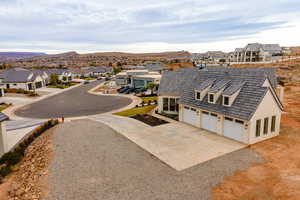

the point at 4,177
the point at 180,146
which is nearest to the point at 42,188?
the point at 4,177

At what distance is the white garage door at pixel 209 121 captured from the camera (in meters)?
19.1

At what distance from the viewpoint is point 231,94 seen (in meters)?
17.8

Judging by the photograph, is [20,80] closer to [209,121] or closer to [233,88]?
[209,121]

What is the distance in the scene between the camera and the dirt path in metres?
10.1

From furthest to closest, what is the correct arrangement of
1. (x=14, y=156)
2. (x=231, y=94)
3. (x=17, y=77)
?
(x=17, y=77) → (x=231, y=94) → (x=14, y=156)

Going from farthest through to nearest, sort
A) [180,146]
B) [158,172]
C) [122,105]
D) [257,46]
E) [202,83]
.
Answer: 1. [257,46]
2. [122,105]
3. [202,83]
4. [180,146]
5. [158,172]

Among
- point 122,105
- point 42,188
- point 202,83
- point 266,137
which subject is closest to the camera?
point 42,188

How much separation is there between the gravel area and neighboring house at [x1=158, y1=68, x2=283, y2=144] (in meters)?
2.68

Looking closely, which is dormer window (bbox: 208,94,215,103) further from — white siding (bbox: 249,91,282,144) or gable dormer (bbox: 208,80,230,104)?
white siding (bbox: 249,91,282,144)

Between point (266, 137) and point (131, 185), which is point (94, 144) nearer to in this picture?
point (131, 185)

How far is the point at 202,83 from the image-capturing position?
71.6ft

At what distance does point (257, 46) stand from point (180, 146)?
304 feet

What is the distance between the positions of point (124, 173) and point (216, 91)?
12.3m

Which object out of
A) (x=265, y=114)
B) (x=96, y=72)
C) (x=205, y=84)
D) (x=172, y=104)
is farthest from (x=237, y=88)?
(x=96, y=72)
